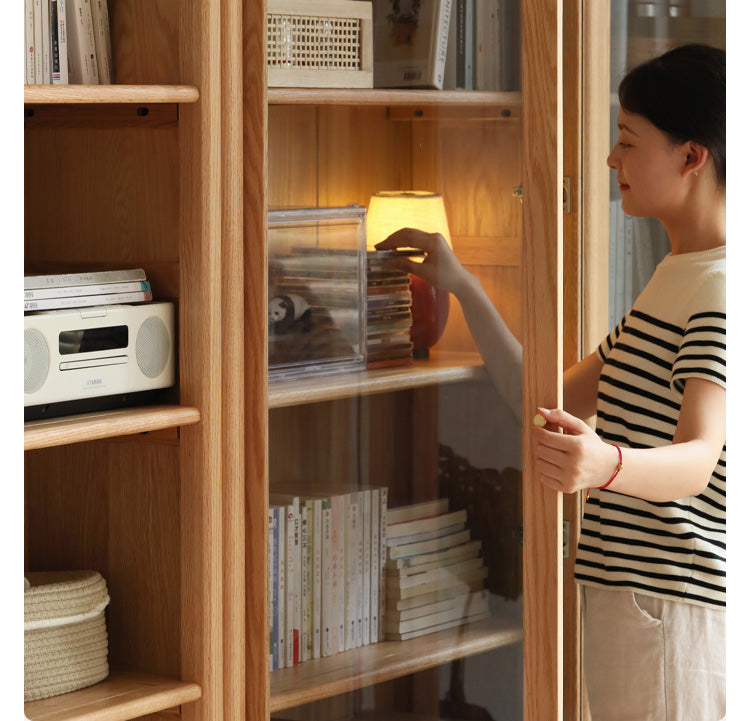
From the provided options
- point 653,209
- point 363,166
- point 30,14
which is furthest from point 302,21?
point 653,209

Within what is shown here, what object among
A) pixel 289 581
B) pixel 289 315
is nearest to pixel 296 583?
pixel 289 581

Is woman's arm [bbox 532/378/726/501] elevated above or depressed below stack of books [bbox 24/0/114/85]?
below

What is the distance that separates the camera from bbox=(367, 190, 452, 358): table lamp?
1.60 meters

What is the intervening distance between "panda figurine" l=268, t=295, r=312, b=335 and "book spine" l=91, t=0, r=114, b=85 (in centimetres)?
35

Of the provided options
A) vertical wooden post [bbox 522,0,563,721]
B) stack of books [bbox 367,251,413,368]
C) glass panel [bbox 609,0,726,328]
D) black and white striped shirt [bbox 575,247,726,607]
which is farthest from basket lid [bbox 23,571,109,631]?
glass panel [bbox 609,0,726,328]

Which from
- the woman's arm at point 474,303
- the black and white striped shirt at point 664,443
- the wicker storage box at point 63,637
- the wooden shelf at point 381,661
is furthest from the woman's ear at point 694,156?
Answer: the wicker storage box at point 63,637

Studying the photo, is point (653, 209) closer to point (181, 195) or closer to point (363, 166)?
point (363, 166)

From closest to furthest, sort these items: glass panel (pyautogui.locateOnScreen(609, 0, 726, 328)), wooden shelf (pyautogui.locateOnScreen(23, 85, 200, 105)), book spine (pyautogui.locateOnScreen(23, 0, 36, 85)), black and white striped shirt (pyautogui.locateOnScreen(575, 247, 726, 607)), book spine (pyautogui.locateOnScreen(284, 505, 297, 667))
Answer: wooden shelf (pyautogui.locateOnScreen(23, 85, 200, 105)) < book spine (pyautogui.locateOnScreen(23, 0, 36, 85)) < book spine (pyautogui.locateOnScreen(284, 505, 297, 667)) < black and white striped shirt (pyautogui.locateOnScreen(575, 247, 726, 607)) < glass panel (pyautogui.locateOnScreen(609, 0, 726, 328))

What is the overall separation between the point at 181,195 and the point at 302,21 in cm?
30

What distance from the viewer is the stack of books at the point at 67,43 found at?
53.3 inches

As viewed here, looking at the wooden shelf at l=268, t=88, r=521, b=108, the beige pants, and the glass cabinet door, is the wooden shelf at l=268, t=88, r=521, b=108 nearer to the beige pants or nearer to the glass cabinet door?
the glass cabinet door

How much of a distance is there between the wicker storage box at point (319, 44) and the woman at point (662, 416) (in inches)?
9.2

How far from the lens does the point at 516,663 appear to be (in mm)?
1630

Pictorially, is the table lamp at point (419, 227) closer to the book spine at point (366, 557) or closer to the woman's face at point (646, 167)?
the book spine at point (366, 557)
